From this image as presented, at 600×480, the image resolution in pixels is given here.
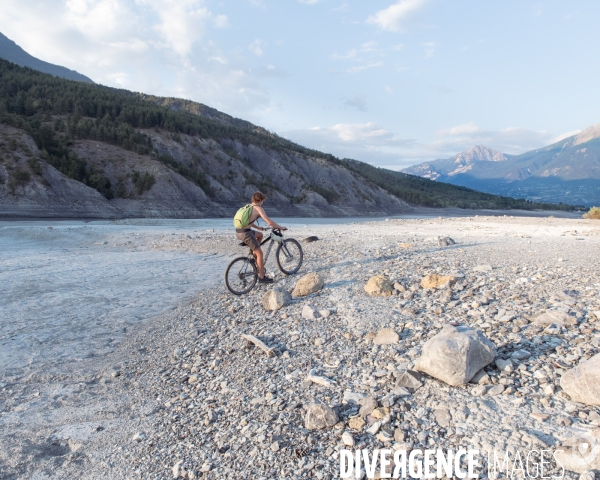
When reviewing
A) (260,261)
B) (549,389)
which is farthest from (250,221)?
(549,389)

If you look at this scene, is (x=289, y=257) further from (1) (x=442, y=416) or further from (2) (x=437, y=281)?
(1) (x=442, y=416)

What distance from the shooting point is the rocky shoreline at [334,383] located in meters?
3.35

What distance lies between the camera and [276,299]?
699 cm

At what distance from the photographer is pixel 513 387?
3.84 meters

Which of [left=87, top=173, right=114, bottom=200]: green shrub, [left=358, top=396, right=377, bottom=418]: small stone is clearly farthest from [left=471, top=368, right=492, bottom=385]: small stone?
[left=87, top=173, right=114, bottom=200]: green shrub

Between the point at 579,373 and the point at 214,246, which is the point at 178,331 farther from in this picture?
the point at 214,246

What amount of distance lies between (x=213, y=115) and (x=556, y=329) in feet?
307

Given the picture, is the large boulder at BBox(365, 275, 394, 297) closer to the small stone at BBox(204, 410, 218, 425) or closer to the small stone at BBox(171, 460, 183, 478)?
the small stone at BBox(204, 410, 218, 425)

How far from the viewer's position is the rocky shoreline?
11.0 feet

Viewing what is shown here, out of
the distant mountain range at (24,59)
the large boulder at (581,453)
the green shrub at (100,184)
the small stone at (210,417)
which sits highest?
the distant mountain range at (24,59)

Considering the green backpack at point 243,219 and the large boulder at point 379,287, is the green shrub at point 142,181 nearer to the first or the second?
the green backpack at point 243,219

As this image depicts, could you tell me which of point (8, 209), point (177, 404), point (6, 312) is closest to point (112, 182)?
point (8, 209)

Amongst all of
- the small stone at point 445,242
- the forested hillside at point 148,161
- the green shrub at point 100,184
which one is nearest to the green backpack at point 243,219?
the small stone at point 445,242

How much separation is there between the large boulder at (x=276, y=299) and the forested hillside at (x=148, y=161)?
28730 millimetres
